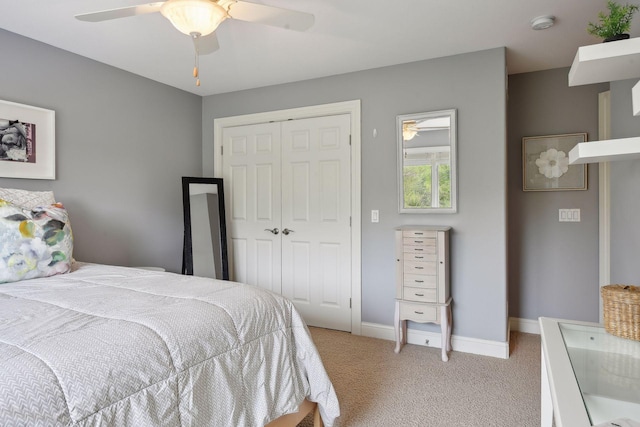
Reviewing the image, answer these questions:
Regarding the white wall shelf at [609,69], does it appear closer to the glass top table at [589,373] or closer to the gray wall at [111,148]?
the glass top table at [589,373]

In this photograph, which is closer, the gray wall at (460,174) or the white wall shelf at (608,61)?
the white wall shelf at (608,61)

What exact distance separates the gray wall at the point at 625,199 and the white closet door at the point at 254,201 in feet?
8.76

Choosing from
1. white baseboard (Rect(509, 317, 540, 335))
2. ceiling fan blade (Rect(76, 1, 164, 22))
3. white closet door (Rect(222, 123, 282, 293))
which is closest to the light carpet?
white baseboard (Rect(509, 317, 540, 335))

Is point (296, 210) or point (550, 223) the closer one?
point (550, 223)

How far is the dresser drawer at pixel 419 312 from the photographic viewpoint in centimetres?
287

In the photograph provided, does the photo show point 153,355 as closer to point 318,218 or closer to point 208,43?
point 208,43

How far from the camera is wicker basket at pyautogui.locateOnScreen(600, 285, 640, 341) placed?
49.7 inches

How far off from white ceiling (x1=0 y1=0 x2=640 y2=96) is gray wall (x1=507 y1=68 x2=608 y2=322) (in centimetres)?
26

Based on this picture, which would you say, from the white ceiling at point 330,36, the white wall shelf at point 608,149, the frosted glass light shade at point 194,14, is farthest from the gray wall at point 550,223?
the frosted glass light shade at point 194,14

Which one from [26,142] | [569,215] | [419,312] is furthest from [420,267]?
[26,142]

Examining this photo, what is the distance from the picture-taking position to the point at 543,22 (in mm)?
2432

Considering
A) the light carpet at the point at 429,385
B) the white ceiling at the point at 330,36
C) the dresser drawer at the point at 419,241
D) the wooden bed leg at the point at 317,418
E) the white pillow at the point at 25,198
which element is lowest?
the light carpet at the point at 429,385

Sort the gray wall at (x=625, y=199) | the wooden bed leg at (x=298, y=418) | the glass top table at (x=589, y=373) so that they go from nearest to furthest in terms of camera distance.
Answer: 1. the glass top table at (x=589, y=373)
2. the wooden bed leg at (x=298, y=418)
3. the gray wall at (x=625, y=199)

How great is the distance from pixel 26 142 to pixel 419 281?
119 inches
